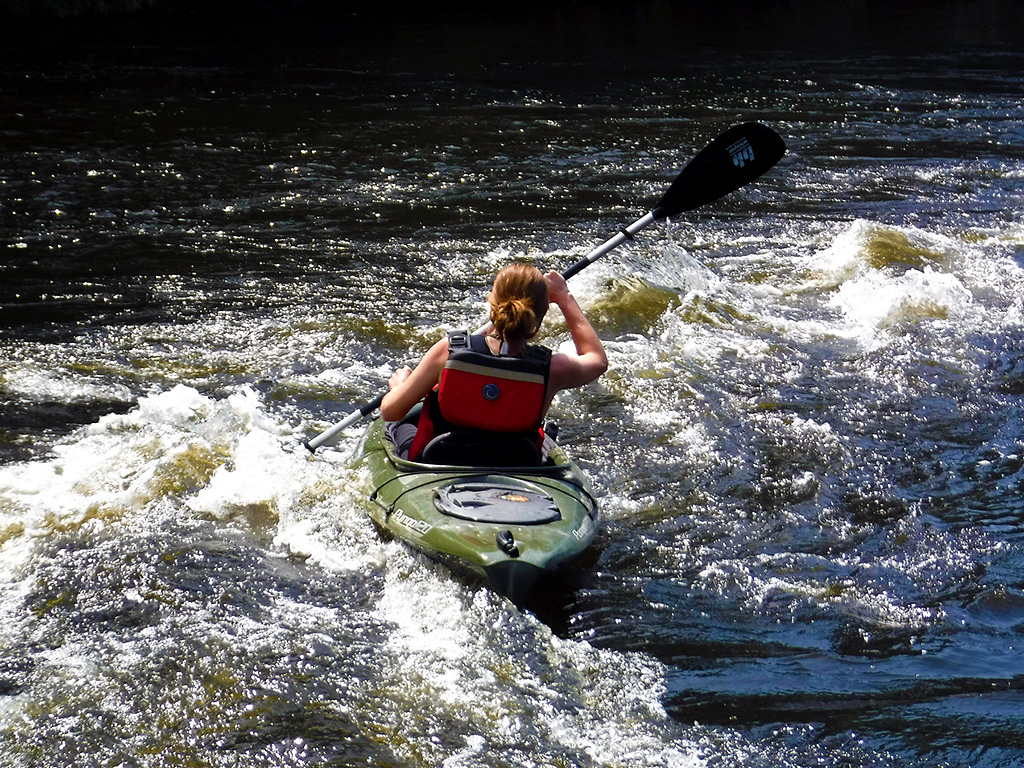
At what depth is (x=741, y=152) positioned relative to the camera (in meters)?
6.72

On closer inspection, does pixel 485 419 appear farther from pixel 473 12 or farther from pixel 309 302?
pixel 473 12

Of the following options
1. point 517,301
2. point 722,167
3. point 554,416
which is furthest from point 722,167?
point 517,301

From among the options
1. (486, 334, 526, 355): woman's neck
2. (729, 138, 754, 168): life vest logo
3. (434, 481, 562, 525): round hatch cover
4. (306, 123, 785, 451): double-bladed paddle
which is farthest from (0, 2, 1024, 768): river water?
(729, 138, 754, 168): life vest logo

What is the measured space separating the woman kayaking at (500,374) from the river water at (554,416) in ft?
1.89

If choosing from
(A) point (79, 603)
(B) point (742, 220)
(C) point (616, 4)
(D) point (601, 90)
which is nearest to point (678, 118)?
(D) point (601, 90)

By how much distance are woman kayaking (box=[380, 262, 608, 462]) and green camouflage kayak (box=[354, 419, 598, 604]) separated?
0.14 metres

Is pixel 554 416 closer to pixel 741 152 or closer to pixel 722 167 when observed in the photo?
pixel 722 167

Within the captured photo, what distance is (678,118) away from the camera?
545 inches

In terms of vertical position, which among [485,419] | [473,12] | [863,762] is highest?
[473,12]

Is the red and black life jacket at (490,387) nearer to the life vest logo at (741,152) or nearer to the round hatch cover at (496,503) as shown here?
the round hatch cover at (496,503)

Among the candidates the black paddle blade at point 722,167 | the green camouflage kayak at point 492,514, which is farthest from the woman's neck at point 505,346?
the black paddle blade at point 722,167

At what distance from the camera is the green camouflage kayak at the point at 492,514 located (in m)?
3.91

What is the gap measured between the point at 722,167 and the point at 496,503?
331cm

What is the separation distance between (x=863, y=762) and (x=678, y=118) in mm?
11413
